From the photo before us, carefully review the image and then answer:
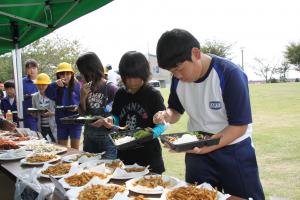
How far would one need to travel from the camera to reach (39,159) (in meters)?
2.54

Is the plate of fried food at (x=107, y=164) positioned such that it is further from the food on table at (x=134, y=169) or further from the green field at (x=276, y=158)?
the green field at (x=276, y=158)

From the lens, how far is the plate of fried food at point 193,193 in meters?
1.50

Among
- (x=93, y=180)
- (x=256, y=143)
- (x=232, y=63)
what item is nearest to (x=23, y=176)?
(x=93, y=180)

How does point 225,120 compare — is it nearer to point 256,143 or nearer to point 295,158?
point 295,158

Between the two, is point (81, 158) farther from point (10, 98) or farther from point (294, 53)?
→ point (294, 53)

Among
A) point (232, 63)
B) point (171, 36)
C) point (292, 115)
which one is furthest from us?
point (292, 115)

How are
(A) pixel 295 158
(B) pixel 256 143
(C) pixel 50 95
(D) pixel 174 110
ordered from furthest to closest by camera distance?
(B) pixel 256 143 → (A) pixel 295 158 → (C) pixel 50 95 → (D) pixel 174 110

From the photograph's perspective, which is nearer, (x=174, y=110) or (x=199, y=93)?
(x=199, y=93)

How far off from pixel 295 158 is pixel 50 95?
3.72m

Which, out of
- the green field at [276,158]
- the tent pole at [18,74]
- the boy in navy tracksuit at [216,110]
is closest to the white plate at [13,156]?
the boy in navy tracksuit at [216,110]

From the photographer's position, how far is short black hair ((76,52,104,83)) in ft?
9.91

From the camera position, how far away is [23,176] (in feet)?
6.86

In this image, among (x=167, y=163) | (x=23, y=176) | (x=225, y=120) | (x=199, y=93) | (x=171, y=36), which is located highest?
(x=171, y=36)

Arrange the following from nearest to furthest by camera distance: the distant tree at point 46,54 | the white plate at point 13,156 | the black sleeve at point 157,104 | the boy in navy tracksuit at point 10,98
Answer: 1. the black sleeve at point 157,104
2. the white plate at point 13,156
3. the boy in navy tracksuit at point 10,98
4. the distant tree at point 46,54
